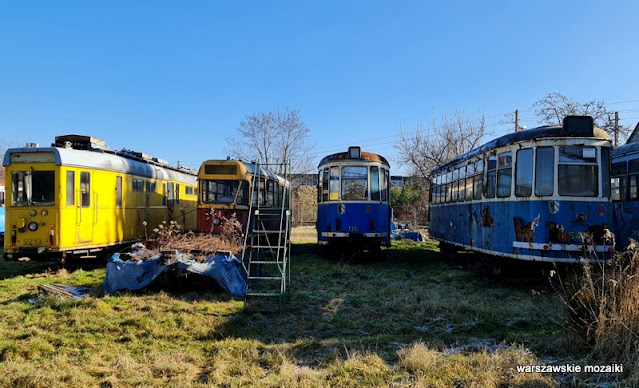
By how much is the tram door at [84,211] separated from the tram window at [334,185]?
22.2 feet

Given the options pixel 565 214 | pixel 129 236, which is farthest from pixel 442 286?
pixel 129 236

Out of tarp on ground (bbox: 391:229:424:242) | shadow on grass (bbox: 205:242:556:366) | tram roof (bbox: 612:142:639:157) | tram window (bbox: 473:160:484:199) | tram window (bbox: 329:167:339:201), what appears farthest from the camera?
tarp on ground (bbox: 391:229:424:242)

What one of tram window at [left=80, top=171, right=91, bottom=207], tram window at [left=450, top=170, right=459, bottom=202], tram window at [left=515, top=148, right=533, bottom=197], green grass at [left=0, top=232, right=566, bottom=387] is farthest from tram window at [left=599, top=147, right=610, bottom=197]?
tram window at [left=80, top=171, right=91, bottom=207]

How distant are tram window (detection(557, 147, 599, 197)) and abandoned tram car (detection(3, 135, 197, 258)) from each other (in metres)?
11.1

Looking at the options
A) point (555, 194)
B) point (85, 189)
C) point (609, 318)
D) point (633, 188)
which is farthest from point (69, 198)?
point (633, 188)

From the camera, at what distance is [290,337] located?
628 centimetres

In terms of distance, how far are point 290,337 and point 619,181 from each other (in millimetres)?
10033

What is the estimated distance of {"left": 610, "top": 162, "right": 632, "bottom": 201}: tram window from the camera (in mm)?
11211

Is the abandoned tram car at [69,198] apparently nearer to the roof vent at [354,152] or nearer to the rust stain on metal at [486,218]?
the roof vent at [354,152]

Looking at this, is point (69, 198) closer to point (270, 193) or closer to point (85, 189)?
point (85, 189)

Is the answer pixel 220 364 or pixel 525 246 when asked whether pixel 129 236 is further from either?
pixel 525 246

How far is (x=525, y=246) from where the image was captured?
28.9 ft

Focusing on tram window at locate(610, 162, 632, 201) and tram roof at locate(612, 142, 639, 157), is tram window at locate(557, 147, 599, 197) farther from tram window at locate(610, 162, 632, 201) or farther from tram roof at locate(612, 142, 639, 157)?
tram roof at locate(612, 142, 639, 157)

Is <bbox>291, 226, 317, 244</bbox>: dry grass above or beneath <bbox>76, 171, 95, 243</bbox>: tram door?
beneath
